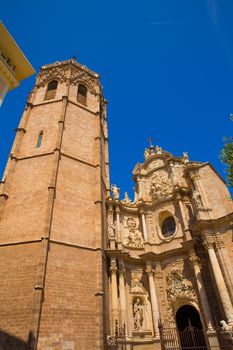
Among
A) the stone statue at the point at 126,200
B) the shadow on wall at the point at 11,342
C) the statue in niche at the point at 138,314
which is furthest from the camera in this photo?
the stone statue at the point at 126,200

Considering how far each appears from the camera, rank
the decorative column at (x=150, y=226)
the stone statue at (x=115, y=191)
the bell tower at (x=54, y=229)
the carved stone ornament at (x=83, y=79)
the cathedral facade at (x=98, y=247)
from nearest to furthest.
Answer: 1. the bell tower at (x=54, y=229)
2. the cathedral facade at (x=98, y=247)
3. the decorative column at (x=150, y=226)
4. the stone statue at (x=115, y=191)
5. the carved stone ornament at (x=83, y=79)

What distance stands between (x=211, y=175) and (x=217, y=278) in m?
6.41

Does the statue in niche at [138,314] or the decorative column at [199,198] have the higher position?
the decorative column at [199,198]

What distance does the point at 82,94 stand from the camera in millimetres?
22609

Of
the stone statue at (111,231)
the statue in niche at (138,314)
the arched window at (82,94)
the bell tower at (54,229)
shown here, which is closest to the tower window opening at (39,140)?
the bell tower at (54,229)

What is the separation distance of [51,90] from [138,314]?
58.2ft

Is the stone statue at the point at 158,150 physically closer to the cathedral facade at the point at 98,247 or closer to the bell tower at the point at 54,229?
the cathedral facade at the point at 98,247

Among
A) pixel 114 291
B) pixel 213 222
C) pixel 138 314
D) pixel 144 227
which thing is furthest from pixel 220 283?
pixel 144 227

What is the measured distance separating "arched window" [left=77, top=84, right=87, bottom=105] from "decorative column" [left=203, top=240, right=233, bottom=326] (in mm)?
14570

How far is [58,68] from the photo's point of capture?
23.9 metres

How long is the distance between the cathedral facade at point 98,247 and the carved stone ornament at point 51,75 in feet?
7.06

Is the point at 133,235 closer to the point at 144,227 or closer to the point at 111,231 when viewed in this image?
the point at 144,227

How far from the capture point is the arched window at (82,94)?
21719 millimetres

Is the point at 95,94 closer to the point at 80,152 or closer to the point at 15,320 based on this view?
the point at 80,152
